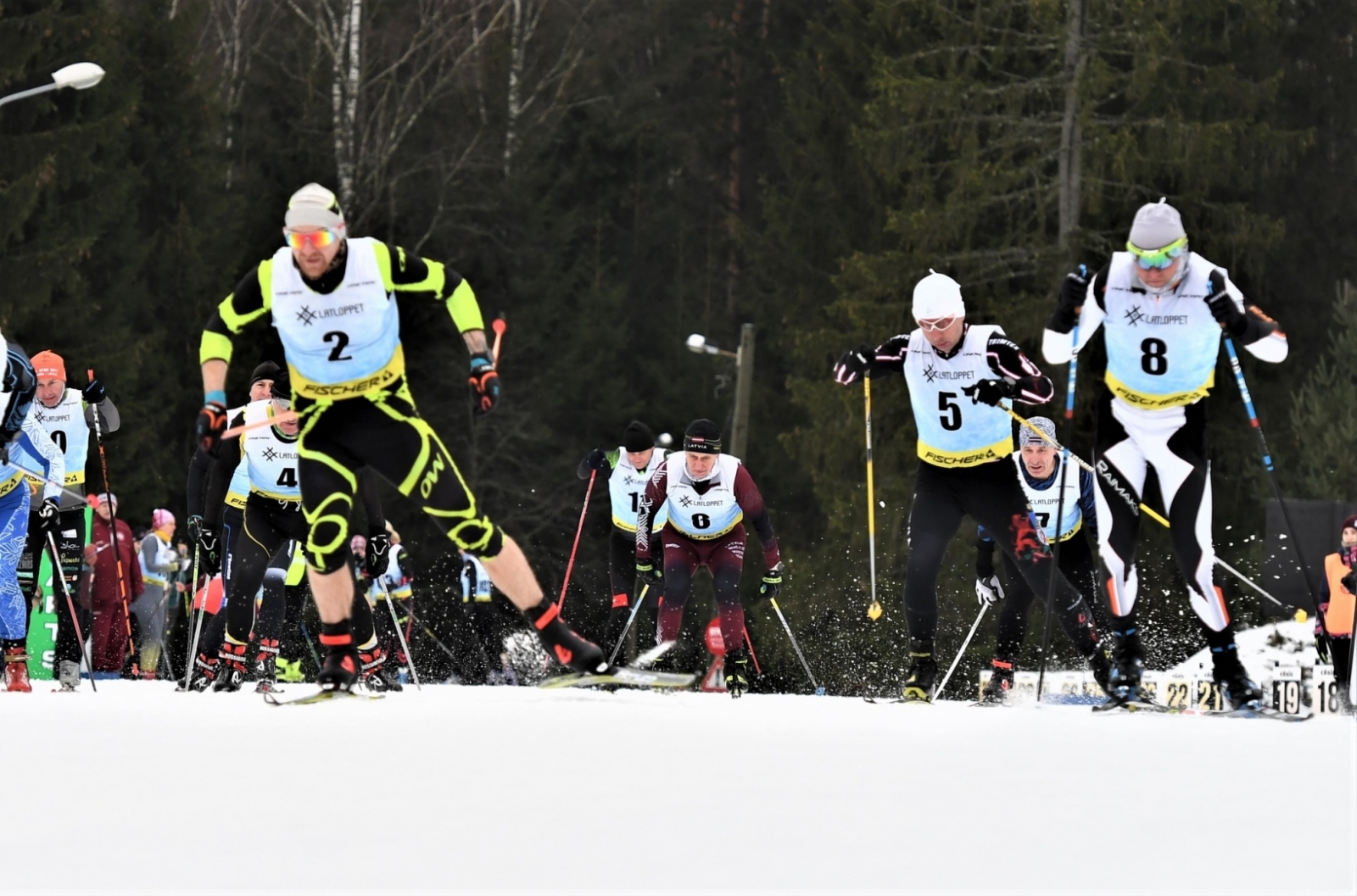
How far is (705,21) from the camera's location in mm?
43844

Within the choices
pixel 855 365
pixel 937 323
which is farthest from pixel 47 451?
pixel 937 323

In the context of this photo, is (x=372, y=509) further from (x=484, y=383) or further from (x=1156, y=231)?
(x=1156, y=231)

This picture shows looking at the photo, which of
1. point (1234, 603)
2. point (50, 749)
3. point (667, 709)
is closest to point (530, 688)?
point (667, 709)

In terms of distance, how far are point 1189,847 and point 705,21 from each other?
3972cm

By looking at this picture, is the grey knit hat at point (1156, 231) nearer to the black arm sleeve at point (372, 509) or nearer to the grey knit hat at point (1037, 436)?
the grey knit hat at point (1037, 436)

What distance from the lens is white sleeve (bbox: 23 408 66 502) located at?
1166 cm

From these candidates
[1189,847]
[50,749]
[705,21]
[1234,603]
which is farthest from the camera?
[705,21]

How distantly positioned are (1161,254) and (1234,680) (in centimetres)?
179

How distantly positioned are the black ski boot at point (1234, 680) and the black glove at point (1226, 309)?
51.1 inches

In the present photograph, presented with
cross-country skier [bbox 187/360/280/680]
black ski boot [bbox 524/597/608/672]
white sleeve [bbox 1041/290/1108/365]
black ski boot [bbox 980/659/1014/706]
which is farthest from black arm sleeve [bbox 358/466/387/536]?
black ski boot [bbox 980/659/1014/706]

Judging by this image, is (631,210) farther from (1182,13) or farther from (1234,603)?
(1234,603)

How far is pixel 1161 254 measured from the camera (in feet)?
27.7

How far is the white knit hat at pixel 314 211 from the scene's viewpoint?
795cm

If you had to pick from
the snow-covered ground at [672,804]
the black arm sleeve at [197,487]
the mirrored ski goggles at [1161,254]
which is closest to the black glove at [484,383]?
the snow-covered ground at [672,804]
